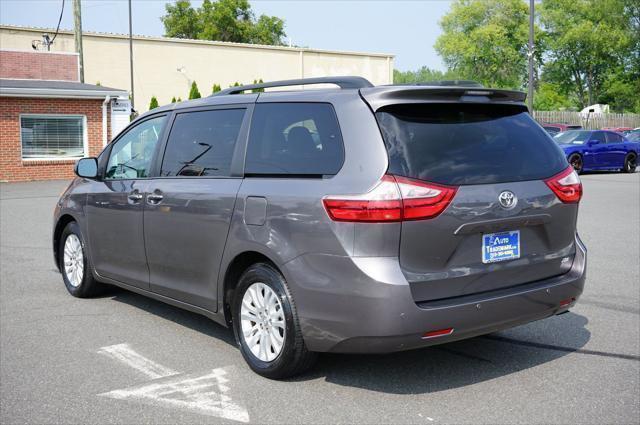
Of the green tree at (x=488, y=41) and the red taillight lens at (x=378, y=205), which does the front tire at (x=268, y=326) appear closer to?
the red taillight lens at (x=378, y=205)

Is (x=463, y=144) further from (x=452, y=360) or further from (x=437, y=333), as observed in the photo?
(x=452, y=360)

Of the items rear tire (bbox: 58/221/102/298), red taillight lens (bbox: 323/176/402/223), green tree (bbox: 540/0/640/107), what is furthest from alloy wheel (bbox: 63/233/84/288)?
green tree (bbox: 540/0/640/107)

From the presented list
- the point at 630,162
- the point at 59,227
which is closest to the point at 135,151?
the point at 59,227

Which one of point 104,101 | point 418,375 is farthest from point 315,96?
point 104,101

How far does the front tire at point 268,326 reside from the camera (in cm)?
452

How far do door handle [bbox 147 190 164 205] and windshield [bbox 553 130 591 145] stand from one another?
2229 centimetres

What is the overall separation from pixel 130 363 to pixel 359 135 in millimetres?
2327

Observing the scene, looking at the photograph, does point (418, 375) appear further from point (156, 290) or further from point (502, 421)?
point (156, 290)

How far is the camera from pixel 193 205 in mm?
5309

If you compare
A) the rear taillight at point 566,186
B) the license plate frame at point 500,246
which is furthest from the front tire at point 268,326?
the rear taillight at point 566,186

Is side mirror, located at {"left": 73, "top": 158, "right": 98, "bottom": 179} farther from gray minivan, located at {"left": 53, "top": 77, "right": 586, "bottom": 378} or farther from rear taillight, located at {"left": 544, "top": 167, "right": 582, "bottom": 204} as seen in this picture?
rear taillight, located at {"left": 544, "top": 167, "right": 582, "bottom": 204}

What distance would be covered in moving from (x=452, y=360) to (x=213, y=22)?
66.3m

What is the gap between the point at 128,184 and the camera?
6215 millimetres

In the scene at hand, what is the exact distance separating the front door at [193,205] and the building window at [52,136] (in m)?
20.3
